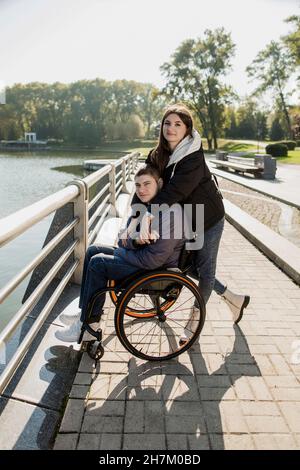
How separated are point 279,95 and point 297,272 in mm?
60008

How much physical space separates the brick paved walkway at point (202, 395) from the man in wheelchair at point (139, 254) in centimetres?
51

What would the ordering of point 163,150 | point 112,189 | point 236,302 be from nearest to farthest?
point 163,150
point 236,302
point 112,189

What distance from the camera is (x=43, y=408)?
2.62 meters

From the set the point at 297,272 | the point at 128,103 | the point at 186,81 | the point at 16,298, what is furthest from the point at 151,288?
the point at 128,103

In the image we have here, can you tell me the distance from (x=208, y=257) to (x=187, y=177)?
752 mm

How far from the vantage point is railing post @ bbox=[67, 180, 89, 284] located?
4.16 metres

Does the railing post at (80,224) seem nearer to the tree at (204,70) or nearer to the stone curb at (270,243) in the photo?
the stone curb at (270,243)

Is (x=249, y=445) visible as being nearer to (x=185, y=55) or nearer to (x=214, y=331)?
(x=214, y=331)

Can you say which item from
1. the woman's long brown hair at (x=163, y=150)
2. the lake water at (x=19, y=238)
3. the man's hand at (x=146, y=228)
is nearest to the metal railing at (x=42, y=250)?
the man's hand at (x=146, y=228)

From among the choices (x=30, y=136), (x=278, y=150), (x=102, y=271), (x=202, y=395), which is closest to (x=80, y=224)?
(x=102, y=271)

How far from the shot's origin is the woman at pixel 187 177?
294cm

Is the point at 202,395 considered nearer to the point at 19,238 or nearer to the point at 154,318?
the point at 154,318

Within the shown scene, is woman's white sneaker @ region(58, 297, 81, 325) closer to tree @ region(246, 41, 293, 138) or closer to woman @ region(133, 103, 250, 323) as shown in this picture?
woman @ region(133, 103, 250, 323)

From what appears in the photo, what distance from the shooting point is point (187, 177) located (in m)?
2.95
